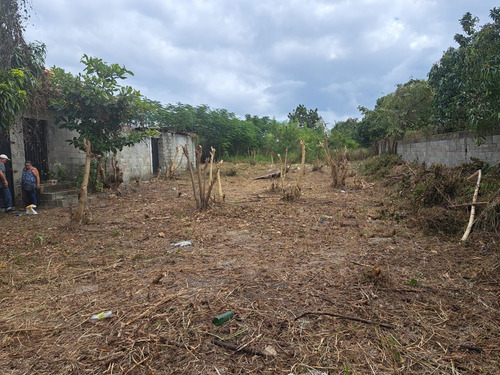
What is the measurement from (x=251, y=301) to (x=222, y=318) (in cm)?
38

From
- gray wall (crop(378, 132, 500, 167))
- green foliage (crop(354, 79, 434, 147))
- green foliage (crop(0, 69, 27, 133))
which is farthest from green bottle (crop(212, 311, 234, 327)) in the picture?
green foliage (crop(354, 79, 434, 147))

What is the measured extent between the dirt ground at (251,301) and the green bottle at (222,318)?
38 mm

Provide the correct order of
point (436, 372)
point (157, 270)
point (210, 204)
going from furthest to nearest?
point (210, 204) < point (157, 270) < point (436, 372)

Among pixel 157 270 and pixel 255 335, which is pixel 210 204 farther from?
pixel 255 335

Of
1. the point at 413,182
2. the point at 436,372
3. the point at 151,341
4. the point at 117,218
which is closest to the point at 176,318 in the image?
the point at 151,341

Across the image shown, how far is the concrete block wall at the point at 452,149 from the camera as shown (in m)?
5.65

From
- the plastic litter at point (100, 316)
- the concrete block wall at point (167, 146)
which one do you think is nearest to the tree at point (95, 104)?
the concrete block wall at point (167, 146)

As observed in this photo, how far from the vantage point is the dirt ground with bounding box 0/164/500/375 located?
1862mm

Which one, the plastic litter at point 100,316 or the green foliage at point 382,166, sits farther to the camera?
the green foliage at point 382,166

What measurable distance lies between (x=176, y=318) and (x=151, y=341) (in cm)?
27

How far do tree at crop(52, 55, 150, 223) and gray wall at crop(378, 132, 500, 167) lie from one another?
7.63 m

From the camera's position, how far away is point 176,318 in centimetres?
225

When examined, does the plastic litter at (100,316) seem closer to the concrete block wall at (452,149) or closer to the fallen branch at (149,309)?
the fallen branch at (149,309)

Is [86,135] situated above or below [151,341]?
above
